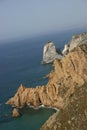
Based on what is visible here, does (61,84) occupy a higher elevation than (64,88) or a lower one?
higher

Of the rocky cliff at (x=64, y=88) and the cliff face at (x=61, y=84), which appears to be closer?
the rocky cliff at (x=64, y=88)

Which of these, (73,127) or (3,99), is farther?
(3,99)

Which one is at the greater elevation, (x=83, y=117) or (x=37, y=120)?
(x=83, y=117)

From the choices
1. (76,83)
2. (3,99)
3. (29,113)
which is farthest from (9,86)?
(76,83)

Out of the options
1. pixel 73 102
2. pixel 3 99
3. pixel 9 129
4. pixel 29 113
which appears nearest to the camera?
pixel 73 102

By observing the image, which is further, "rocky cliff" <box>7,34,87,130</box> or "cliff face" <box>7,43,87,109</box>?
"cliff face" <box>7,43,87,109</box>

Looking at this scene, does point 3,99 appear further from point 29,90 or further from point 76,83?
point 76,83

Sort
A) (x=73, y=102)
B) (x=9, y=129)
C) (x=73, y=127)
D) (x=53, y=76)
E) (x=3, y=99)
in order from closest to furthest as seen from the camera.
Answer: (x=73, y=127)
(x=73, y=102)
(x=9, y=129)
(x=53, y=76)
(x=3, y=99)

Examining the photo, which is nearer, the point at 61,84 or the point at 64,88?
the point at 64,88
